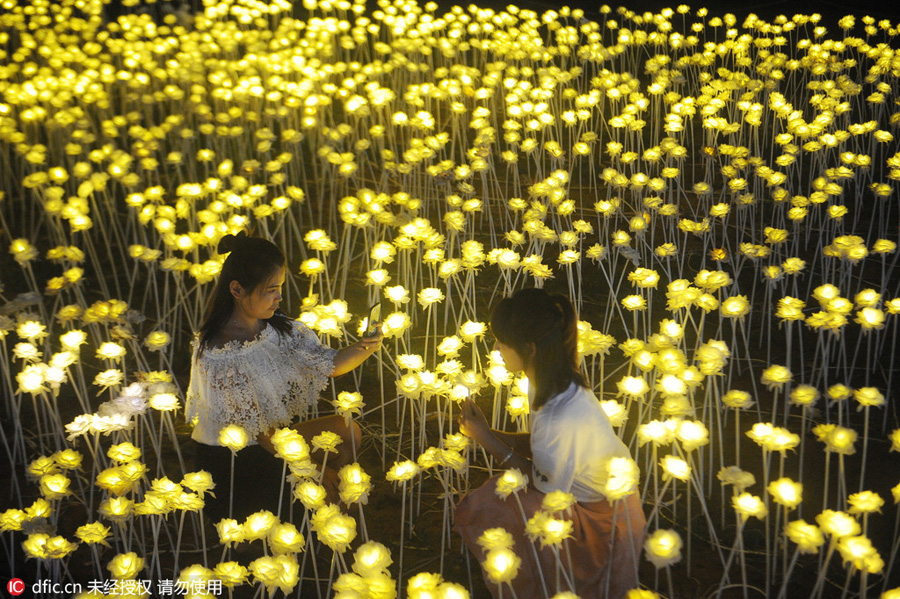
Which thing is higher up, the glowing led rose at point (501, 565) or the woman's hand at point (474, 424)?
the glowing led rose at point (501, 565)

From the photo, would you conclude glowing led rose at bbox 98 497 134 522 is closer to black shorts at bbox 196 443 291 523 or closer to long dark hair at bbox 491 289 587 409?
black shorts at bbox 196 443 291 523

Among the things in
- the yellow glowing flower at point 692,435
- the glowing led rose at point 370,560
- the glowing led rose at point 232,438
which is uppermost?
the glowing led rose at point 232,438

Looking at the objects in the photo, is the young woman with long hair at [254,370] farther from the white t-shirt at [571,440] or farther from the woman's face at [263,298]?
the white t-shirt at [571,440]

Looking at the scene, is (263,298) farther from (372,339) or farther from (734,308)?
(734,308)

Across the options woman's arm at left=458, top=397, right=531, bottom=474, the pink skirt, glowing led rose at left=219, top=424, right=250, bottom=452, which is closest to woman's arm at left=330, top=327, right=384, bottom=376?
woman's arm at left=458, top=397, right=531, bottom=474

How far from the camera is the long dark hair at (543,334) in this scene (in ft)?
8.39

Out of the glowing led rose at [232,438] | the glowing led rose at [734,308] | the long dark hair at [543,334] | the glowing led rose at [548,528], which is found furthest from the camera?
the glowing led rose at [734,308]

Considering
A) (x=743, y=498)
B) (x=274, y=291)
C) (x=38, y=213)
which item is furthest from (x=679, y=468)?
(x=38, y=213)

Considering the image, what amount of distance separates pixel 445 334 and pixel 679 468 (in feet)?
7.86

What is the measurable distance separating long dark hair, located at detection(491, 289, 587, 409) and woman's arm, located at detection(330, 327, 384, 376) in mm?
693

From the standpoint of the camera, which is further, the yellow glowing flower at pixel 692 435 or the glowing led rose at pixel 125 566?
the yellow glowing flower at pixel 692 435

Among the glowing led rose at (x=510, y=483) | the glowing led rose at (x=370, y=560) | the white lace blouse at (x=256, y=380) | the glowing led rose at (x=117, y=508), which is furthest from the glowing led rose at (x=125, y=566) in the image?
the glowing led rose at (x=510, y=483)

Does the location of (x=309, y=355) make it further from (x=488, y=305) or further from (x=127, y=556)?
(x=488, y=305)

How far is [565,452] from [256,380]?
1294 mm
